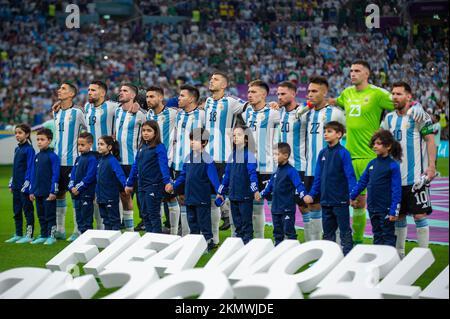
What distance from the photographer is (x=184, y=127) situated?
11.0 metres

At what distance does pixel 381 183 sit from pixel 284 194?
119cm

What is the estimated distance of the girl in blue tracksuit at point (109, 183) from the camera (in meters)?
10.9

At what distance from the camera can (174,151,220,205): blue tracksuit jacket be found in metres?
10.2

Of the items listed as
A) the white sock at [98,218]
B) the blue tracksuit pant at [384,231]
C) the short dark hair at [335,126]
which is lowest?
the white sock at [98,218]

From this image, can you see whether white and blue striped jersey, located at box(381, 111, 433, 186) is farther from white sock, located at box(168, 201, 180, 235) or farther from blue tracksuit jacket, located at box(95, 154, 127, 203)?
blue tracksuit jacket, located at box(95, 154, 127, 203)

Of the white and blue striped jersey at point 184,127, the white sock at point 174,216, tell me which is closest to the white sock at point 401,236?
the white and blue striped jersey at point 184,127

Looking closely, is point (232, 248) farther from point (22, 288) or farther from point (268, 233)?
point (268, 233)

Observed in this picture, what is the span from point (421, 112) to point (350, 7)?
17706 mm

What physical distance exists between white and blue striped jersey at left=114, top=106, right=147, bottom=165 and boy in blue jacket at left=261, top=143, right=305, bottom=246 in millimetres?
2692

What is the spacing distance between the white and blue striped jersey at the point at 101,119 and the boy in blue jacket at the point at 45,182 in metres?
0.74

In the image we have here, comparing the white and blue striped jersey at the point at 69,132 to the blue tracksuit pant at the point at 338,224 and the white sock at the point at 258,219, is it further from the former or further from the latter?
the blue tracksuit pant at the point at 338,224

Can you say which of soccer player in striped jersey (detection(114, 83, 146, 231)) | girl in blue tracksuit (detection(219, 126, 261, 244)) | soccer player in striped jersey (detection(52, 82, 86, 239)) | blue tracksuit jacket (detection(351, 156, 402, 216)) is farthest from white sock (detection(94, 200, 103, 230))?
blue tracksuit jacket (detection(351, 156, 402, 216))

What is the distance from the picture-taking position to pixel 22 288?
24.0ft
